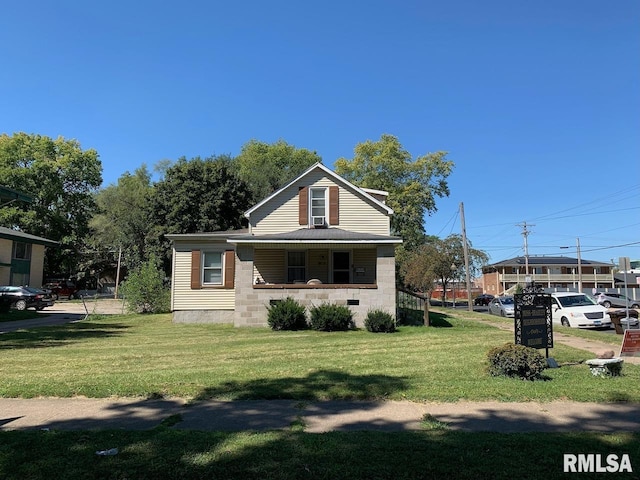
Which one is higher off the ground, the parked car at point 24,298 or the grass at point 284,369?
the parked car at point 24,298

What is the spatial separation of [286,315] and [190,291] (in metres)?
6.24

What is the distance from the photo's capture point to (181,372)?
8086 millimetres

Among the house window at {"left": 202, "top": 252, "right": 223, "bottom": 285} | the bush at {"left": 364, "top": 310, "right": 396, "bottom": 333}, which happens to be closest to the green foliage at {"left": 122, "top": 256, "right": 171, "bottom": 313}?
the house window at {"left": 202, "top": 252, "right": 223, "bottom": 285}

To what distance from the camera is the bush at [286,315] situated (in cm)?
1602

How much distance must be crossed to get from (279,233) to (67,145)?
4003 centimetres

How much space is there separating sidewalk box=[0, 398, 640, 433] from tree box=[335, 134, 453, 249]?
1481 inches

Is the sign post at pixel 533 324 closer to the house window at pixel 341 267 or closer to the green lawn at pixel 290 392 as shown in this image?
the green lawn at pixel 290 392

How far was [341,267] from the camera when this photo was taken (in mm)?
20016

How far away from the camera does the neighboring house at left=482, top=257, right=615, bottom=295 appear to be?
73.9m

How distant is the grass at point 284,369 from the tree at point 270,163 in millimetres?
33727

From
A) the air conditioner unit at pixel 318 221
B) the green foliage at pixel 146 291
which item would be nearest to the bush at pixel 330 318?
the air conditioner unit at pixel 318 221

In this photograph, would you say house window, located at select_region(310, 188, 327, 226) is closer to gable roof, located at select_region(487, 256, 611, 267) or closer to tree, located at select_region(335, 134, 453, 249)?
tree, located at select_region(335, 134, 453, 249)

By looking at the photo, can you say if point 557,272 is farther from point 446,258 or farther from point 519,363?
point 519,363

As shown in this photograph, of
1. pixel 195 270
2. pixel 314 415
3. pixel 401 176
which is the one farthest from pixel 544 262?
pixel 314 415
